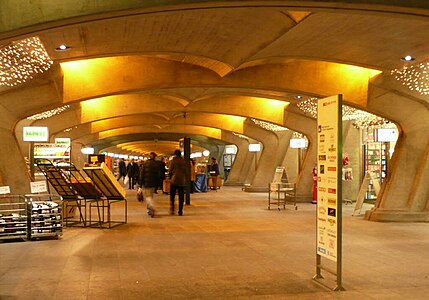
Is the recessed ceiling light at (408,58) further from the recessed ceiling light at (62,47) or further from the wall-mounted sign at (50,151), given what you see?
the wall-mounted sign at (50,151)

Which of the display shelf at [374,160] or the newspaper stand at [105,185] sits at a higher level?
the display shelf at [374,160]

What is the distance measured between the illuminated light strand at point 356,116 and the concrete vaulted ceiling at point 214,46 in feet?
2.83

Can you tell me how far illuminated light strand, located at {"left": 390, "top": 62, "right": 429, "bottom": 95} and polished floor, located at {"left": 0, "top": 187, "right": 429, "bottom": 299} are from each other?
11.1 ft

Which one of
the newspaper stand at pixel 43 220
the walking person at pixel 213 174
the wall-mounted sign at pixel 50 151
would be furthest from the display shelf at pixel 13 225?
the walking person at pixel 213 174

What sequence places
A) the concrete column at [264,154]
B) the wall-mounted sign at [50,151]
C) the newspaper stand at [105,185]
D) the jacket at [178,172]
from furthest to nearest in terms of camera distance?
the concrete column at [264,154] < the wall-mounted sign at [50,151] < the jacket at [178,172] < the newspaper stand at [105,185]

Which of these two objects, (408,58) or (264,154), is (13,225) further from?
(264,154)

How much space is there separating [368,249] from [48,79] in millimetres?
8851

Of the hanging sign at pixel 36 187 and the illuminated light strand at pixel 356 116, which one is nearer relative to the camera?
the hanging sign at pixel 36 187

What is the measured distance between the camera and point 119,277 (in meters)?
7.11

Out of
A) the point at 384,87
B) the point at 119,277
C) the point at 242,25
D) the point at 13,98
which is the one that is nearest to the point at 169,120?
the point at 13,98

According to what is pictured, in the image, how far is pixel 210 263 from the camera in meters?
8.09

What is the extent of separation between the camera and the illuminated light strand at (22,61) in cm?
1016

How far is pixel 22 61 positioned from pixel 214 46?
4051 mm

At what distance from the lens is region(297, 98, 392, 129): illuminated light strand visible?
1772cm
